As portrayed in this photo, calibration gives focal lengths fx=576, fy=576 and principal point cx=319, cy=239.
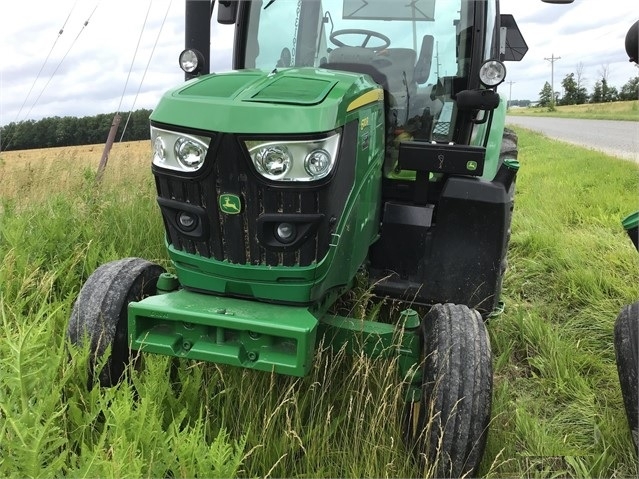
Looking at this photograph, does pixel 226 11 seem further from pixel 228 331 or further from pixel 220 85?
pixel 228 331

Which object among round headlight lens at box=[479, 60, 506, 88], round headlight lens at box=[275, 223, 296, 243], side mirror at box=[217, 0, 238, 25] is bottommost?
round headlight lens at box=[275, 223, 296, 243]

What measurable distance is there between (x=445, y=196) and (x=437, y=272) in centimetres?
40

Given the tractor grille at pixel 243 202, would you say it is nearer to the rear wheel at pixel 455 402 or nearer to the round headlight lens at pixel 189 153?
the round headlight lens at pixel 189 153

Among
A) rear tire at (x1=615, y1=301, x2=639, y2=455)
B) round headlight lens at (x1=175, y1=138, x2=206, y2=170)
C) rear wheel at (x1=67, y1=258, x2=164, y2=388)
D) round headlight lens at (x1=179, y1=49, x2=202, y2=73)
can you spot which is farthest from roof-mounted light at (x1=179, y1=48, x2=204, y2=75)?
rear tire at (x1=615, y1=301, x2=639, y2=455)

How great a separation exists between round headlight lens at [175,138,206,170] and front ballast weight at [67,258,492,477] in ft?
1.85

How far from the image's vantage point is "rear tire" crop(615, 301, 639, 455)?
2.38 meters

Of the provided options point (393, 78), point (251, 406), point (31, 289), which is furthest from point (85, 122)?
point (251, 406)

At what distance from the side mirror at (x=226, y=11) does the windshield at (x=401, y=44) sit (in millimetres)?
290

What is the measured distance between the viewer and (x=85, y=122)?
8.45 meters

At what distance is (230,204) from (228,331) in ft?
1.63

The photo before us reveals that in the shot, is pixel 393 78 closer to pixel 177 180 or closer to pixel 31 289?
pixel 177 180

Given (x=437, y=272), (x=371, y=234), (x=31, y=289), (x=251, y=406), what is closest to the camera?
(x=251, y=406)

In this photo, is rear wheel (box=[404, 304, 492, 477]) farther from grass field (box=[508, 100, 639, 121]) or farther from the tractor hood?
grass field (box=[508, 100, 639, 121])

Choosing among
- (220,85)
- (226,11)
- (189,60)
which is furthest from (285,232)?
(226,11)
